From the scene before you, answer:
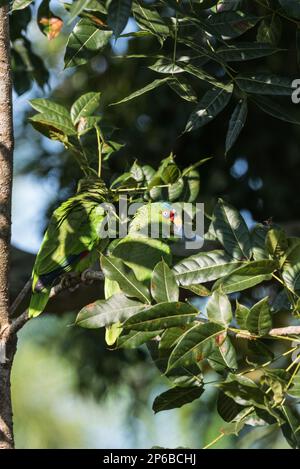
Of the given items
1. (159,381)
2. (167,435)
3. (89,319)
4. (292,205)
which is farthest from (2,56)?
(167,435)

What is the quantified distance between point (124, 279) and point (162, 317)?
0.33ft

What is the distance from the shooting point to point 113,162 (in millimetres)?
3027

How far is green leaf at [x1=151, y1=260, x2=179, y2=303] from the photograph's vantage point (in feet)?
3.67

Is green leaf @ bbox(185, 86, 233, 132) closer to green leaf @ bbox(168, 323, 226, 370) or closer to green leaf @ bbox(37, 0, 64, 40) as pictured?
green leaf @ bbox(168, 323, 226, 370)

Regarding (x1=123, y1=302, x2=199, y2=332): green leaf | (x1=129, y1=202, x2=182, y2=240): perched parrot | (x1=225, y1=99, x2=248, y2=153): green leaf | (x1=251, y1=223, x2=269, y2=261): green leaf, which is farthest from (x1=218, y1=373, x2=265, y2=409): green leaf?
(x1=225, y1=99, x2=248, y2=153): green leaf

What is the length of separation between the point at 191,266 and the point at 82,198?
55 cm

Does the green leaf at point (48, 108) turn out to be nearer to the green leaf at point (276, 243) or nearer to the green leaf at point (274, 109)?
the green leaf at point (274, 109)

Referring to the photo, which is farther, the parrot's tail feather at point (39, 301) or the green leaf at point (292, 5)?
the parrot's tail feather at point (39, 301)

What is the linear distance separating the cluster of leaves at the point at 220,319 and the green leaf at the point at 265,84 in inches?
10.3

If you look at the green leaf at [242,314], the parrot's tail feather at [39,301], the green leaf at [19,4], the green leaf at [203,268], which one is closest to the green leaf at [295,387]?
the green leaf at [242,314]

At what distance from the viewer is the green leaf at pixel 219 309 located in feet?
3.59

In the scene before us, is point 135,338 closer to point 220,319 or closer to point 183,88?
point 220,319

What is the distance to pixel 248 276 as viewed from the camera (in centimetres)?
113
